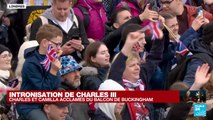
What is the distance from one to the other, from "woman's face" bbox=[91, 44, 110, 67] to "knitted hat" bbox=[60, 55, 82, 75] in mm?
330

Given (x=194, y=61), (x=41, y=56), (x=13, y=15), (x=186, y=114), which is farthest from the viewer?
(x=13, y=15)

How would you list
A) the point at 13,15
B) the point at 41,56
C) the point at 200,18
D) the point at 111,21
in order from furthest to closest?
the point at 13,15
the point at 111,21
the point at 200,18
the point at 41,56

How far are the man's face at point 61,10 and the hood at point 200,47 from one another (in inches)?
60.8

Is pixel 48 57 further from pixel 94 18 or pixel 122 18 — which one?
pixel 94 18

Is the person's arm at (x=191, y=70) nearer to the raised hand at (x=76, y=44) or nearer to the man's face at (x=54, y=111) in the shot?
the raised hand at (x=76, y=44)

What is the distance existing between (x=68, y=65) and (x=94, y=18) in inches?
74.9

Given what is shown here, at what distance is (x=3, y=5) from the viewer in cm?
1246

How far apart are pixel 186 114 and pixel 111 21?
306cm

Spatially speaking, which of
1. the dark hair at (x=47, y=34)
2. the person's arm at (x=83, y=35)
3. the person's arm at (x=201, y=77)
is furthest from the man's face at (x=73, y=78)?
the person's arm at (x=201, y=77)

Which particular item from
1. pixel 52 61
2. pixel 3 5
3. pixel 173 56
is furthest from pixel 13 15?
pixel 52 61

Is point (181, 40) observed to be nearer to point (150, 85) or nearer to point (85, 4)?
point (150, 85)

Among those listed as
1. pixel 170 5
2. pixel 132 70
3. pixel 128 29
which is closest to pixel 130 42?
pixel 132 70

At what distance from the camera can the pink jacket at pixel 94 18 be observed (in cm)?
1150

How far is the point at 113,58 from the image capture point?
10.5m
